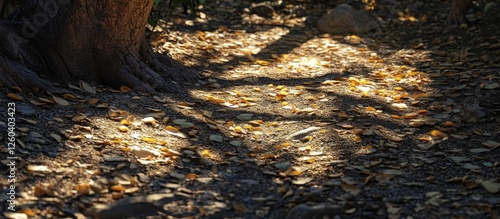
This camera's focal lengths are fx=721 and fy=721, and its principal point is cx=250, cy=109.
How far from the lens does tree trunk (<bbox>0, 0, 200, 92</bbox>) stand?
4.40m

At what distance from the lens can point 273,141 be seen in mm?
4051

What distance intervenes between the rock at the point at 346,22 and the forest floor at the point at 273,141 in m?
0.95

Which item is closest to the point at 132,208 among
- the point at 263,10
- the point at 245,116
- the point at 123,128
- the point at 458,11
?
the point at 123,128

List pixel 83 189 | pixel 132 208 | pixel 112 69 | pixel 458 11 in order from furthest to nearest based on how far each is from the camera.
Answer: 1. pixel 458 11
2. pixel 112 69
3. pixel 83 189
4. pixel 132 208

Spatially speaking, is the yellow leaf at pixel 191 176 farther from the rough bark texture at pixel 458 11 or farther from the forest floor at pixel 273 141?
the rough bark texture at pixel 458 11

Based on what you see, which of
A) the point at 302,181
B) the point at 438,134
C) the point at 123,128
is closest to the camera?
the point at 302,181

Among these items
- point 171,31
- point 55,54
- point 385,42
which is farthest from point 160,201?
point 385,42

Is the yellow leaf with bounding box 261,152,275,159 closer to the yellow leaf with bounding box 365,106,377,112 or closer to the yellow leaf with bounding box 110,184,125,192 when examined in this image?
the yellow leaf with bounding box 110,184,125,192

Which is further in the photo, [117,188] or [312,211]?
[117,188]

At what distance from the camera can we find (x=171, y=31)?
6.57 m

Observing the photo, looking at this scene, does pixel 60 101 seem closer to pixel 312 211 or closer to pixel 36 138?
pixel 36 138

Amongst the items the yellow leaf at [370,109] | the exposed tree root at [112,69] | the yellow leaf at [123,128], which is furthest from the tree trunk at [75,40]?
the yellow leaf at [370,109]

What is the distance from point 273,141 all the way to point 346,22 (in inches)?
133

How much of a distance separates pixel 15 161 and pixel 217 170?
0.95 metres
